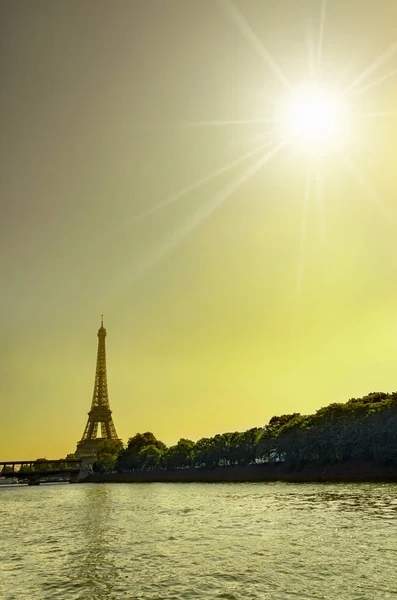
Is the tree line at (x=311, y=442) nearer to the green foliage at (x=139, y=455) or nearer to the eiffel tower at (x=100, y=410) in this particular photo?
the green foliage at (x=139, y=455)

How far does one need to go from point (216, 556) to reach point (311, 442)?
6542 cm

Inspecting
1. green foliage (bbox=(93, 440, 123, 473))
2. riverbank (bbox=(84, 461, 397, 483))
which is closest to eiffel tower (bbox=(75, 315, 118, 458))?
green foliage (bbox=(93, 440, 123, 473))

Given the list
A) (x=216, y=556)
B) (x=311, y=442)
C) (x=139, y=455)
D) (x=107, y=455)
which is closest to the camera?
(x=216, y=556)

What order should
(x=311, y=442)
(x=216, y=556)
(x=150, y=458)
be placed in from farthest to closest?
(x=150, y=458) < (x=311, y=442) < (x=216, y=556)

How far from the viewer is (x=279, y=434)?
97.4m

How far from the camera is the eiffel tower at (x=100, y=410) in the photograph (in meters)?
173

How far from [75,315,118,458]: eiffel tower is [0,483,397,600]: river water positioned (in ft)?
446

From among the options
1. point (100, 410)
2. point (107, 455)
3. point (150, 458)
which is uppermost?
point (100, 410)

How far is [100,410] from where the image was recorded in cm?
17225

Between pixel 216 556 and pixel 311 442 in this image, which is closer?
pixel 216 556

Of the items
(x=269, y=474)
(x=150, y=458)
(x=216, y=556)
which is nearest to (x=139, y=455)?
(x=150, y=458)

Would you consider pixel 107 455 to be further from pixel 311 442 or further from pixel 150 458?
pixel 311 442

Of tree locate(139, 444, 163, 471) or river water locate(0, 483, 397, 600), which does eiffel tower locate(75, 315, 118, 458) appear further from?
river water locate(0, 483, 397, 600)

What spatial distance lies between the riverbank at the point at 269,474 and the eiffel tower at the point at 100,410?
78.1 ft
